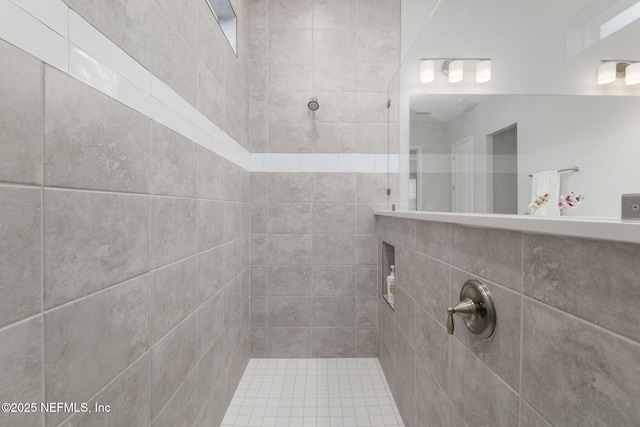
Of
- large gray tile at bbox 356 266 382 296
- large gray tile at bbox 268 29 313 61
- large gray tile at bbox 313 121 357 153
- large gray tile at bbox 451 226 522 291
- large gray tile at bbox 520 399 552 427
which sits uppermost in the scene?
large gray tile at bbox 268 29 313 61

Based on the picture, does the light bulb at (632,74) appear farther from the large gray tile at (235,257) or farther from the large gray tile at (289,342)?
the large gray tile at (289,342)

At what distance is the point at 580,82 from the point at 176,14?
1572 millimetres

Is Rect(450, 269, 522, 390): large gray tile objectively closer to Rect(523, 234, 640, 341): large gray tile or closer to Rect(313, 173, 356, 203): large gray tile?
Rect(523, 234, 640, 341): large gray tile

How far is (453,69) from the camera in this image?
1.55 meters

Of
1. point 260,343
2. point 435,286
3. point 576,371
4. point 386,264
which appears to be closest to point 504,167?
point 435,286

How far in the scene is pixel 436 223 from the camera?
38.9 inches

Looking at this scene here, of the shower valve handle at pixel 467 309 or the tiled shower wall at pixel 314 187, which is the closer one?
the shower valve handle at pixel 467 309

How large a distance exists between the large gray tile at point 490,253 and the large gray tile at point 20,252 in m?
0.95

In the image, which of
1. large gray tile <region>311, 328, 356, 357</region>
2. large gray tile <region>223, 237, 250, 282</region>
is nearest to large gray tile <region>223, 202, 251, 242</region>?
large gray tile <region>223, 237, 250, 282</region>

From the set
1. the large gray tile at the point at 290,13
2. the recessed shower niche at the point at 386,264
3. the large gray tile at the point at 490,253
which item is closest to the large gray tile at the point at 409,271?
the large gray tile at the point at 490,253

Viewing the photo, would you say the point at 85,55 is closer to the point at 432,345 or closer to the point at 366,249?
the point at 432,345

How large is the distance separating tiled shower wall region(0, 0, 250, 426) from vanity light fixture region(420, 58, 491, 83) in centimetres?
131

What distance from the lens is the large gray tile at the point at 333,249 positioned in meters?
2.01

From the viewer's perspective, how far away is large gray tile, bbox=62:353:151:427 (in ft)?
1.82
